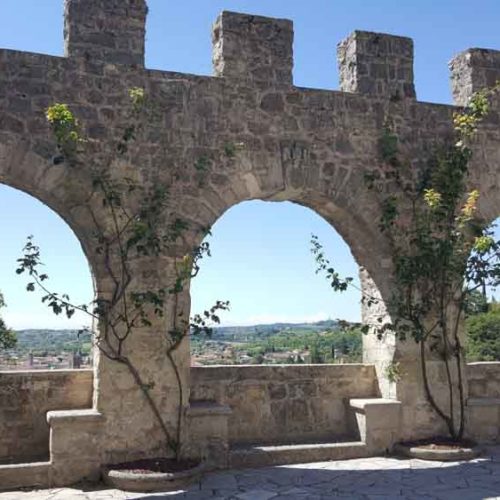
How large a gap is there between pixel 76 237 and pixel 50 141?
0.95 metres

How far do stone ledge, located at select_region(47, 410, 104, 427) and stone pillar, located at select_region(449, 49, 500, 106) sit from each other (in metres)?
5.61

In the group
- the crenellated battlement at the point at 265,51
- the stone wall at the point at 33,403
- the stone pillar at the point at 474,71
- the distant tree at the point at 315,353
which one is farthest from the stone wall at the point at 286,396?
the distant tree at the point at 315,353

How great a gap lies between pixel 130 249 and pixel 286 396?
2493 mm

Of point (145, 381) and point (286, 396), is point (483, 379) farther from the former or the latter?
point (145, 381)

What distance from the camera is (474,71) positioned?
812cm

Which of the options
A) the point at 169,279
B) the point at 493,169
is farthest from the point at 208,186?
the point at 493,169

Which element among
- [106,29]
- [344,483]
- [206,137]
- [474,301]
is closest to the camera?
[344,483]

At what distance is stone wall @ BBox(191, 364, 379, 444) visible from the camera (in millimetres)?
7367

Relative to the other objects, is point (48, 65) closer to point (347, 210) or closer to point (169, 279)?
point (169, 279)

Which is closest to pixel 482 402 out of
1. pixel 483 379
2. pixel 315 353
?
pixel 483 379

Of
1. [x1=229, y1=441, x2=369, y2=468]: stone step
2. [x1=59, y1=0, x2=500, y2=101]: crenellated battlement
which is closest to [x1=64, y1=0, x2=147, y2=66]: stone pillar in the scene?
[x1=59, y1=0, x2=500, y2=101]: crenellated battlement

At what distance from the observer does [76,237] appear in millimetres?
6609

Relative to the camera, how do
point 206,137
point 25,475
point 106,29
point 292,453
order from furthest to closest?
1. point 206,137
2. point 292,453
3. point 106,29
4. point 25,475

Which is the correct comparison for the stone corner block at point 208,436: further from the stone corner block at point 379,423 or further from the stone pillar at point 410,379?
the stone pillar at point 410,379
